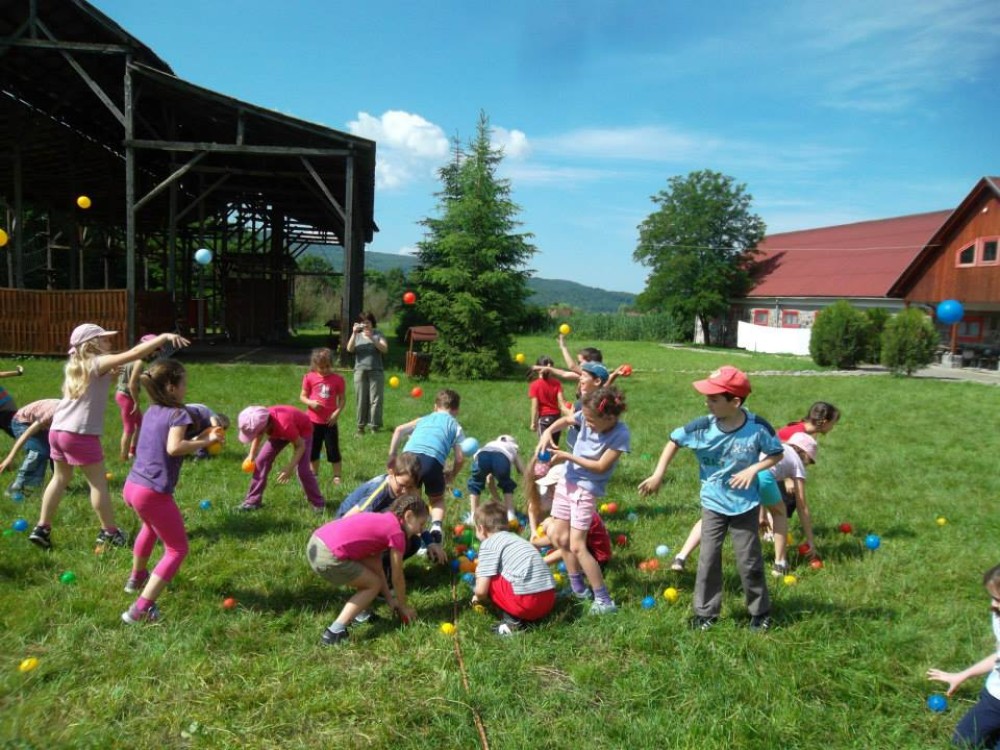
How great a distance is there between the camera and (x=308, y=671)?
3.71 metres

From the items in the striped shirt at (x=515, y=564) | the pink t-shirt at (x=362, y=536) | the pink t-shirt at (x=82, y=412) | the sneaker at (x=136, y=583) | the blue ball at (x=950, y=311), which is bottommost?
the sneaker at (x=136, y=583)

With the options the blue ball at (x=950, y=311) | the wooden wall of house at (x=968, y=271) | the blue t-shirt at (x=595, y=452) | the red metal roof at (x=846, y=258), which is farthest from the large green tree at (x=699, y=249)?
the blue t-shirt at (x=595, y=452)

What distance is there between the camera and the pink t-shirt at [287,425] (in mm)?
6027

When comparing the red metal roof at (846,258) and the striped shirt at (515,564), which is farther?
the red metal roof at (846,258)

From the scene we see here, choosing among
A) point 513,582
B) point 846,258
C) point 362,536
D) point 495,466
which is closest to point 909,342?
point 846,258

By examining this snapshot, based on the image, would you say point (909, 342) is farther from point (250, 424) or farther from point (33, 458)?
point (33, 458)

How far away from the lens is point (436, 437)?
5.57 m

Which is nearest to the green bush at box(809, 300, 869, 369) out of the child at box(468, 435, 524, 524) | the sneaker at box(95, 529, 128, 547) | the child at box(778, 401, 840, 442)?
the child at box(778, 401, 840, 442)

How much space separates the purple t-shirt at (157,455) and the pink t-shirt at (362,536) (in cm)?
97

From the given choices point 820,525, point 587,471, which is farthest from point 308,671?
point 820,525

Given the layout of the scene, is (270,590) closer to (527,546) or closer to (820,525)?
(527,546)

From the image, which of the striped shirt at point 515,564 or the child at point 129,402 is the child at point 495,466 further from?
the child at point 129,402

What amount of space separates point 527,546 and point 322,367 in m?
3.36

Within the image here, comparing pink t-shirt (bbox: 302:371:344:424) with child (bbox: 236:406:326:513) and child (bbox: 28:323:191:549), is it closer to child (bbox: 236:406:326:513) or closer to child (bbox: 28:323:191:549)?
child (bbox: 236:406:326:513)
